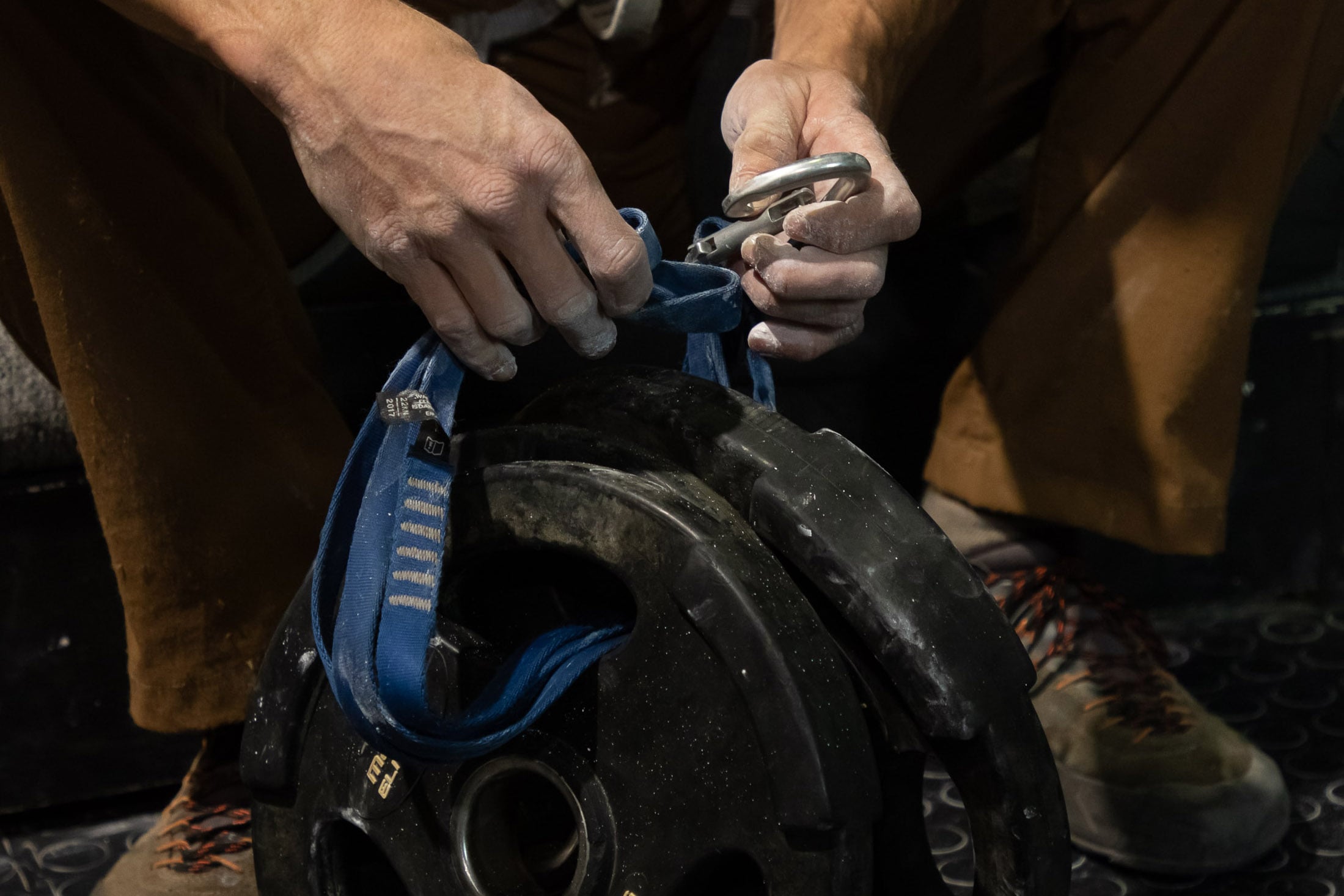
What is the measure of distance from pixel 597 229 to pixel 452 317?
9 cm

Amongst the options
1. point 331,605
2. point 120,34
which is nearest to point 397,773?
point 331,605

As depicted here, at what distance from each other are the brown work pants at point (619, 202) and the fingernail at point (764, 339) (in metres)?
0.40

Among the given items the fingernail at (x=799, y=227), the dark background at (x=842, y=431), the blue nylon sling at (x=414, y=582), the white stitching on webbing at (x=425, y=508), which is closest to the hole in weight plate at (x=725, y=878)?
the blue nylon sling at (x=414, y=582)

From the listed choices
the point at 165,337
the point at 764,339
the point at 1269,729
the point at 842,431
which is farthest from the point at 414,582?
the point at 1269,729

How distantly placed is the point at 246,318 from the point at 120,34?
8.2 inches

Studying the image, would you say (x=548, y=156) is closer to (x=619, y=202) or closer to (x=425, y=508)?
(x=425, y=508)

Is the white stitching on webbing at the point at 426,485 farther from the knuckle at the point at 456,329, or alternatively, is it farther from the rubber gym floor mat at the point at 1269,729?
the rubber gym floor mat at the point at 1269,729

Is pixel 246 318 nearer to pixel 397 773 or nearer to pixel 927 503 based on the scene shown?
pixel 397 773

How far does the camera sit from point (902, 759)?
1.94 ft

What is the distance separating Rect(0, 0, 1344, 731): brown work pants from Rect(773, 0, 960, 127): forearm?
0.10 m

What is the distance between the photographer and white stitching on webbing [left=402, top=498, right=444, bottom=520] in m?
0.59

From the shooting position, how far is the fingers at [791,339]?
2.22 ft

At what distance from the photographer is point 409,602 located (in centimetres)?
58

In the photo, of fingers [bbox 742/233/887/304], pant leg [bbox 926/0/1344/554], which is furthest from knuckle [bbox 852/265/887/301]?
pant leg [bbox 926/0/1344/554]
